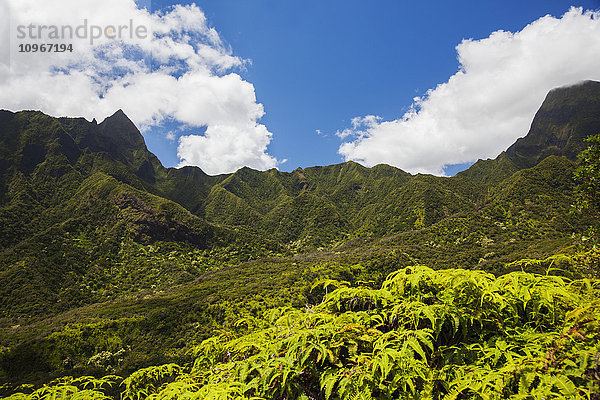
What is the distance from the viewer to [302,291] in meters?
3.70

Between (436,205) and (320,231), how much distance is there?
75.1 m

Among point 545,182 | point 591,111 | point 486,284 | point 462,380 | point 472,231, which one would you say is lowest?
point 472,231

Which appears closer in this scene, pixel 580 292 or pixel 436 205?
pixel 580 292

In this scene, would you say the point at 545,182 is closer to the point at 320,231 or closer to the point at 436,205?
the point at 436,205

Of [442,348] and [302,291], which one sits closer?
[442,348]

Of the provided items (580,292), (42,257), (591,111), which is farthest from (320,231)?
(591,111)

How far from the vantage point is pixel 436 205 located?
14450 centimetres

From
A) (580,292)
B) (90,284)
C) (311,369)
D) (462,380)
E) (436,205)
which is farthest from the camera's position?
(436,205)

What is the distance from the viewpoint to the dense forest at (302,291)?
1.92m

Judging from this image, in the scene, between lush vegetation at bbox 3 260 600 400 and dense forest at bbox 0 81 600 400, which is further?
dense forest at bbox 0 81 600 400

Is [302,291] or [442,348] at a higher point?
[302,291]

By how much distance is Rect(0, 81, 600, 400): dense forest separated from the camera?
1.92 metres

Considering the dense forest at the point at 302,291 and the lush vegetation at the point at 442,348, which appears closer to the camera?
the lush vegetation at the point at 442,348

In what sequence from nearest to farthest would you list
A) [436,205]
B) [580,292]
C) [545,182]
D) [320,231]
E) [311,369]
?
[311,369] → [580,292] → [545,182] → [436,205] → [320,231]
